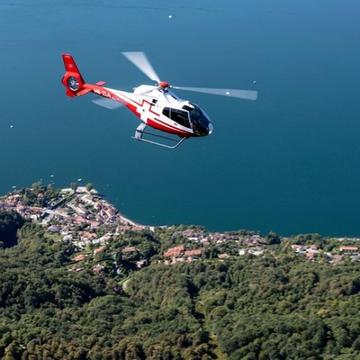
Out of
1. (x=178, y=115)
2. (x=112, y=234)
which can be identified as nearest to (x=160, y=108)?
(x=178, y=115)

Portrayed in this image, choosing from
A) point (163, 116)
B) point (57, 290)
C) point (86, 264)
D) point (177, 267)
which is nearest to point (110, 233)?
point (86, 264)

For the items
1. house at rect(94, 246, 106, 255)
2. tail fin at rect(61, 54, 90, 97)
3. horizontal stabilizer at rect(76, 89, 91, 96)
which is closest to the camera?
horizontal stabilizer at rect(76, 89, 91, 96)

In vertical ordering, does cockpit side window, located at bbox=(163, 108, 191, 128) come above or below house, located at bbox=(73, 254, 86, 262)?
below

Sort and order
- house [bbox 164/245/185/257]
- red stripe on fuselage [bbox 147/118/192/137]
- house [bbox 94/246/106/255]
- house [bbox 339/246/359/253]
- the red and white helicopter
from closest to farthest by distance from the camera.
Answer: the red and white helicopter → red stripe on fuselage [bbox 147/118/192/137] → house [bbox 339/246/359/253] → house [bbox 164/245/185/257] → house [bbox 94/246/106/255]

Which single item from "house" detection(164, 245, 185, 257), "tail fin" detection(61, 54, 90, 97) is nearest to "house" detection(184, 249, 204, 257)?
"house" detection(164, 245, 185, 257)

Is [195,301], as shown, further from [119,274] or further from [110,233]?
[110,233]

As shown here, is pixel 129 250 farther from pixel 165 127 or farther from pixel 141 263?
pixel 165 127

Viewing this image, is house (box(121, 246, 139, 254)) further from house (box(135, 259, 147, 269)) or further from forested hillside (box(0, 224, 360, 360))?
house (box(135, 259, 147, 269))
